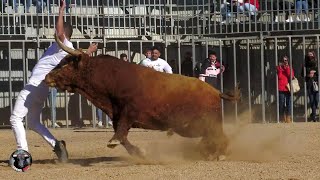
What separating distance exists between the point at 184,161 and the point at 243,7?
10.9 m

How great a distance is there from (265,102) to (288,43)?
4.80 feet

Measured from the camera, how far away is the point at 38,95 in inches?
445

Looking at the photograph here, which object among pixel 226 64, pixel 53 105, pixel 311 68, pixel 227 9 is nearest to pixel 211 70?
pixel 226 64

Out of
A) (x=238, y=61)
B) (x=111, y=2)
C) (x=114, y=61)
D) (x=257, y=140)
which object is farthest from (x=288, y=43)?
(x=114, y=61)

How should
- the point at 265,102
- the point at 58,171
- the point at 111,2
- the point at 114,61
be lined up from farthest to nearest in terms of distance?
1. the point at 111,2
2. the point at 265,102
3. the point at 114,61
4. the point at 58,171

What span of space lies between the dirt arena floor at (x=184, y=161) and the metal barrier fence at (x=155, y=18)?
21.0 ft

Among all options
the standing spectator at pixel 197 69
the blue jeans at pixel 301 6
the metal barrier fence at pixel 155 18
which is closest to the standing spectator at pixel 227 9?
the metal barrier fence at pixel 155 18

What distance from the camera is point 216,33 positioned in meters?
21.5

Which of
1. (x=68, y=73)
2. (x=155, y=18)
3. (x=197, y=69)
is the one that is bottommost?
(x=197, y=69)

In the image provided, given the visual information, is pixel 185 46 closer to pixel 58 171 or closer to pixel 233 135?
pixel 233 135

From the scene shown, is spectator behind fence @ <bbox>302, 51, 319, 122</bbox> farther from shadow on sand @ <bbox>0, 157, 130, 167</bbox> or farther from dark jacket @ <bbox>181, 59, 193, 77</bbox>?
shadow on sand @ <bbox>0, 157, 130, 167</bbox>

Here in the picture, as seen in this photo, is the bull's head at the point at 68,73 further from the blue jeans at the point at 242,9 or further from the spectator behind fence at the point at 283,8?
the spectator behind fence at the point at 283,8

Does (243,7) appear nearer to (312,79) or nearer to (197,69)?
(197,69)

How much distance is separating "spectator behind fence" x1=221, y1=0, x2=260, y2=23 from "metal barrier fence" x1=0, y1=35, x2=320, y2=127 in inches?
31.9
